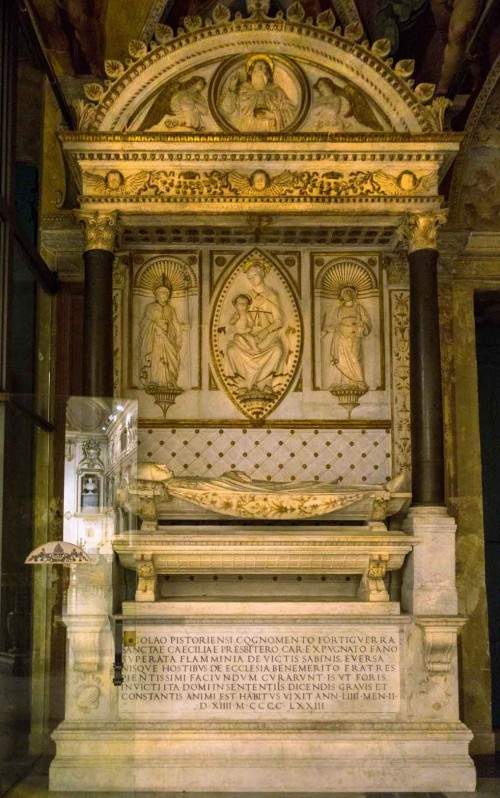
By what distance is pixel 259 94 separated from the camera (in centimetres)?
764

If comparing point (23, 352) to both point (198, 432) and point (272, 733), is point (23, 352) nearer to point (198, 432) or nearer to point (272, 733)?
point (198, 432)

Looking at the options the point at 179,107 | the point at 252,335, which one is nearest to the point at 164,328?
the point at 252,335

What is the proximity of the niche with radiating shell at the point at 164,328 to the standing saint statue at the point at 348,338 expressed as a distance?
1205 mm

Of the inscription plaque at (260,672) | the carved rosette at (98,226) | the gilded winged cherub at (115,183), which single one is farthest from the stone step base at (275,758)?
the gilded winged cherub at (115,183)

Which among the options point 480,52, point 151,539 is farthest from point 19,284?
point 480,52

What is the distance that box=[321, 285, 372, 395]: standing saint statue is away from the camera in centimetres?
811

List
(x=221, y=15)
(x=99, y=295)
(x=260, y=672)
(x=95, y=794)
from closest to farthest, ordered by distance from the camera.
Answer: (x=95, y=794)
(x=260, y=672)
(x=99, y=295)
(x=221, y=15)

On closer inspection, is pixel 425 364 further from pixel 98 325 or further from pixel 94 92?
pixel 94 92

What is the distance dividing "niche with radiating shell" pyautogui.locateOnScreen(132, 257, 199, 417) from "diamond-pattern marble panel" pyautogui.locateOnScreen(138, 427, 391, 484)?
1.08 ft

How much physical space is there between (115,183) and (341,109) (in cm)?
191

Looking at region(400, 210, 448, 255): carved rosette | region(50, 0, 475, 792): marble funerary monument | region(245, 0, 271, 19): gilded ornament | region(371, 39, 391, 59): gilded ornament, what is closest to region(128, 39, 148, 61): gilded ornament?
region(50, 0, 475, 792): marble funerary monument

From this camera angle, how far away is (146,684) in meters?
6.82

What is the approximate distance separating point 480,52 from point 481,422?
362cm

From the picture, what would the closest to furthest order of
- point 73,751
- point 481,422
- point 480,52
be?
point 73,751 < point 480,52 < point 481,422
